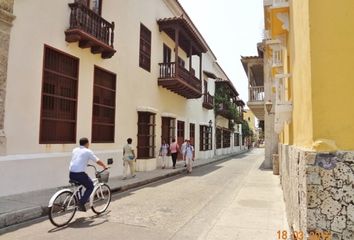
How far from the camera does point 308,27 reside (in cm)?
317

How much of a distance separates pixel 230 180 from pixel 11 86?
31.1 ft

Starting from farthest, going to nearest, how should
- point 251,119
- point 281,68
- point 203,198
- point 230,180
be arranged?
point 251,119, point 230,180, point 203,198, point 281,68

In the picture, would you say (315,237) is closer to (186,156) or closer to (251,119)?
(186,156)

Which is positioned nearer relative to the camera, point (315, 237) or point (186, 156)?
point (315, 237)

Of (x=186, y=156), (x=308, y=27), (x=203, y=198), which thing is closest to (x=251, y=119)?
(x=186, y=156)

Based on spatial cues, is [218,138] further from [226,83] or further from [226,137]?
[226,83]

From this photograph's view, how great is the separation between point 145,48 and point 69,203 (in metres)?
11.4

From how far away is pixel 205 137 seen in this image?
1101 inches

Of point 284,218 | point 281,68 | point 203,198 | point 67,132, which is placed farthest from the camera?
point 67,132

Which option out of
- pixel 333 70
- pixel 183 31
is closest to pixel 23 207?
pixel 333 70

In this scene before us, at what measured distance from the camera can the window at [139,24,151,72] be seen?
16.1m

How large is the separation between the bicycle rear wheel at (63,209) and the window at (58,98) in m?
3.28

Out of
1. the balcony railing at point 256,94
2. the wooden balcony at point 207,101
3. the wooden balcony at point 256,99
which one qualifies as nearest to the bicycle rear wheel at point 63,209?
the wooden balcony at point 256,99

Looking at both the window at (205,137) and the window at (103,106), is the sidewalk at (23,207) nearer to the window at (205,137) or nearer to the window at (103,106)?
the window at (103,106)
